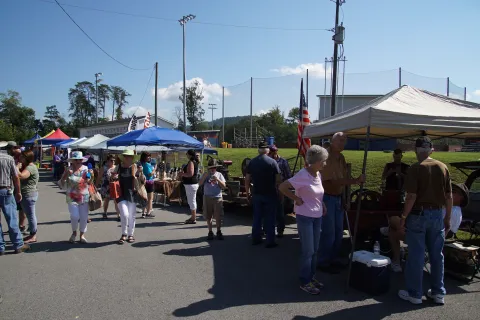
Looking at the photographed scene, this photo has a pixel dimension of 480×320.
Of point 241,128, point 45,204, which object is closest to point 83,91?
point 241,128

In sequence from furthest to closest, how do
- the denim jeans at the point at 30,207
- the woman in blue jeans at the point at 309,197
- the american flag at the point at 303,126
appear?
the american flag at the point at 303,126 → the denim jeans at the point at 30,207 → the woman in blue jeans at the point at 309,197

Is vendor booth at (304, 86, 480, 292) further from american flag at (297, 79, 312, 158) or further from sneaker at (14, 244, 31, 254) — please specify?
sneaker at (14, 244, 31, 254)

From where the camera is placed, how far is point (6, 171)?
5.84 meters

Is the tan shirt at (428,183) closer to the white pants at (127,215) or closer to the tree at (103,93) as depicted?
the white pants at (127,215)

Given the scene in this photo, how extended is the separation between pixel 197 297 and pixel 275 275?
1261 mm

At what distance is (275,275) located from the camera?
5020 mm

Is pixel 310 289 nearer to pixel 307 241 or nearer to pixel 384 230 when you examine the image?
pixel 307 241

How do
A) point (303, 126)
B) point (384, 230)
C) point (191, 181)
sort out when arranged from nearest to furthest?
point (384, 230)
point (303, 126)
point (191, 181)

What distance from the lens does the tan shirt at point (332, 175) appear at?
499cm

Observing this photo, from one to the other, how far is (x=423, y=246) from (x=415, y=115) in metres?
1.67

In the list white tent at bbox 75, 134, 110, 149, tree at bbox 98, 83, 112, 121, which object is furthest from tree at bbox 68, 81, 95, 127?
white tent at bbox 75, 134, 110, 149

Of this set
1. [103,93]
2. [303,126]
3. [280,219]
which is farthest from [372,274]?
[103,93]

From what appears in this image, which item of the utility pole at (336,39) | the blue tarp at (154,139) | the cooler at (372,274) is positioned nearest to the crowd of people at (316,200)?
the cooler at (372,274)

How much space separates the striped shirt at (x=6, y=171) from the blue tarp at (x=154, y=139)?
547cm
